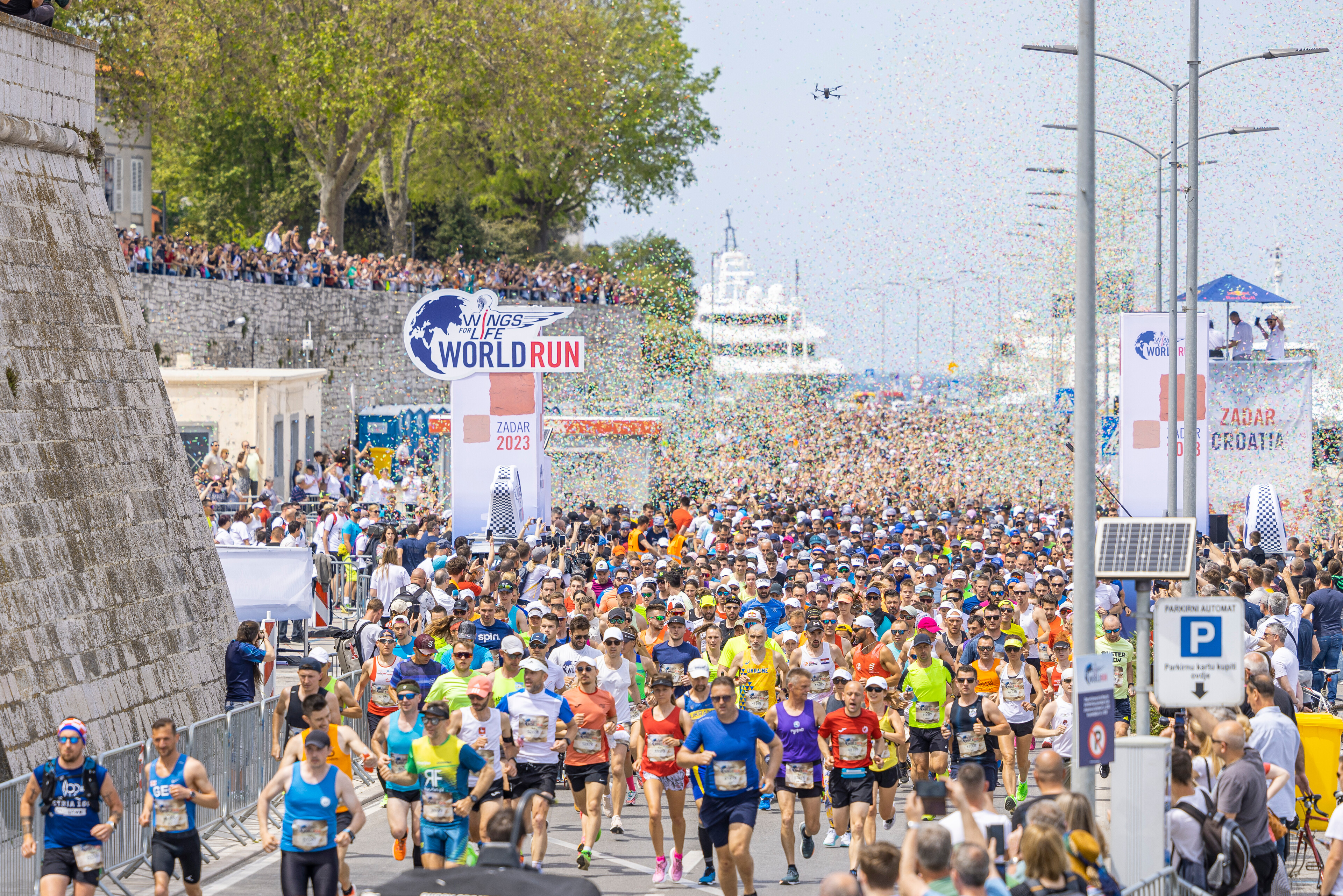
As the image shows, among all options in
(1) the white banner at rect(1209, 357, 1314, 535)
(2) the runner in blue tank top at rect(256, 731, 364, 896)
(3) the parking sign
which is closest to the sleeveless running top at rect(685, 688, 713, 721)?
(2) the runner in blue tank top at rect(256, 731, 364, 896)

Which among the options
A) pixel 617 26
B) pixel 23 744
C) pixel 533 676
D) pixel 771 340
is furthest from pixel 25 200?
pixel 771 340

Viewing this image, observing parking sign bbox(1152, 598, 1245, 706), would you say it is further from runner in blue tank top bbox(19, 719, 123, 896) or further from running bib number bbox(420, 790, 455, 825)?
runner in blue tank top bbox(19, 719, 123, 896)

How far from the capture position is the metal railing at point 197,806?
10.8 m

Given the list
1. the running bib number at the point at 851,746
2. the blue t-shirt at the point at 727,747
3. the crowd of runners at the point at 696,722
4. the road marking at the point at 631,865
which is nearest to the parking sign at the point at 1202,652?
the crowd of runners at the point at 696,722

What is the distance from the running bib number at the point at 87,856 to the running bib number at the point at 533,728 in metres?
3.29

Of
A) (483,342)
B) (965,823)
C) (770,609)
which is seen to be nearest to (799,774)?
(965,823)

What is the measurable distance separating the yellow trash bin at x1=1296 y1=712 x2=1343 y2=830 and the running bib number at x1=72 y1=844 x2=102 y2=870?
8.44m

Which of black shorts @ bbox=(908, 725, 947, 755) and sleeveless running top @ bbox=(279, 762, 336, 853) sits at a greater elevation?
sleeveless running top @ bbox=(279, 762, 336, 853)

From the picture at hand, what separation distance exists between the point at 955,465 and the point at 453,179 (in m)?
24.2

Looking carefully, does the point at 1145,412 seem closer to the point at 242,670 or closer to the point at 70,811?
the point at 242,670

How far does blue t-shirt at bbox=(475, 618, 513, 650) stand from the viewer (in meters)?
15.1

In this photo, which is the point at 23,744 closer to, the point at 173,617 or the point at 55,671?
the point at 55,671

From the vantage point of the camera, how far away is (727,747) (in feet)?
38.0

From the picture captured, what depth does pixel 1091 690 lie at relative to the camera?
9.47 metres
